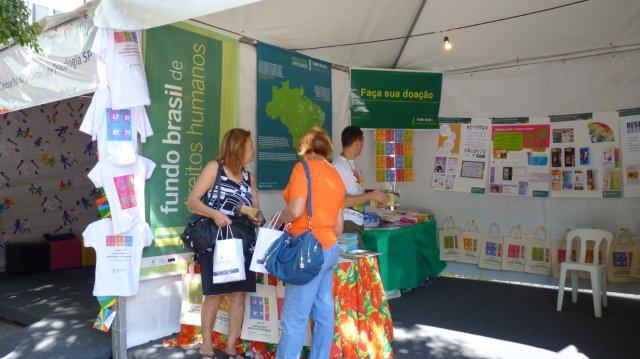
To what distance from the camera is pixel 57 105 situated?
20.7 ft

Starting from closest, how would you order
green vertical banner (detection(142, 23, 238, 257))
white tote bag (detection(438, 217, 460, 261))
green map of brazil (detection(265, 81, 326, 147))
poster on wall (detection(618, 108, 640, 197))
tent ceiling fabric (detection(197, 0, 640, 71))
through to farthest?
green vertical banner (detection(142, 23, 238, 257))
tent ceiling fabric (detection(197, 0, 640, 71))
green map of brazil (detection(265, 81, 326, 147))
poster on wall (detection(618, 108, 640, 197))
white tote bag (detection(438, 217, 460, 261))

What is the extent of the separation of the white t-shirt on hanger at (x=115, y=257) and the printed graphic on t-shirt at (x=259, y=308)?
2.44 ft

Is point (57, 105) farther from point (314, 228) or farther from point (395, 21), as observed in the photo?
point (314, 228)

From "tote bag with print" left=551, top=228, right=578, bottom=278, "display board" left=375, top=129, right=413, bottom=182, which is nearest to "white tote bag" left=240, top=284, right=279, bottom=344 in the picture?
"display board" left=375, top=129, right=413, bottom=182

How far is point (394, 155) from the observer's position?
539 centimetres

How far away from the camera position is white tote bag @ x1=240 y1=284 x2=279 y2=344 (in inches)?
114

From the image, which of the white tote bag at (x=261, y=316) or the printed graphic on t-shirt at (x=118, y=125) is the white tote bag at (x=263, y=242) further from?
the printed graphic on t-shirt at (x=118, y=125)

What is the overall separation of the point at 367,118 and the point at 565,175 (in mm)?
2096

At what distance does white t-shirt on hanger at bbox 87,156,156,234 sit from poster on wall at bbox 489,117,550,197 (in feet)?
12.0

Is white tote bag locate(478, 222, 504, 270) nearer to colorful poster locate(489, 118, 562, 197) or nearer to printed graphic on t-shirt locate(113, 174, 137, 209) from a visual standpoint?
colorful poster locate(489, 118, 562, 197)

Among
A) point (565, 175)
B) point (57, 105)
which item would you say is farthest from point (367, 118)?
point (57, 105)

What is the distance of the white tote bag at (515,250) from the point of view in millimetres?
4922

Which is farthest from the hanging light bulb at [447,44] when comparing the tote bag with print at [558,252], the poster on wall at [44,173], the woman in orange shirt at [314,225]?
the poster on wall at [44,173]

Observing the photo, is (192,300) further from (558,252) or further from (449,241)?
(558,252)
